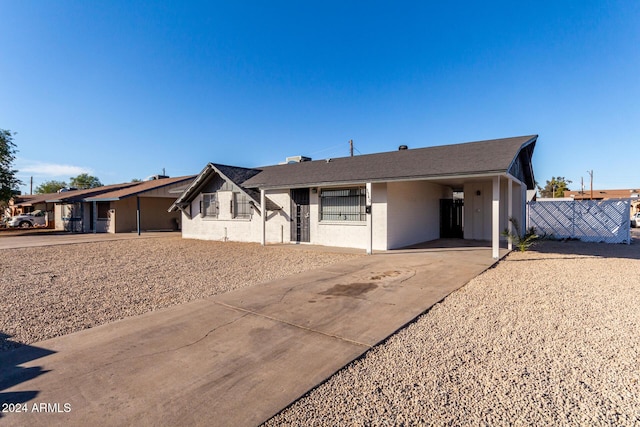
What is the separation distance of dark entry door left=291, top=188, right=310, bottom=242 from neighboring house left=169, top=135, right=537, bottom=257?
1.8 inches

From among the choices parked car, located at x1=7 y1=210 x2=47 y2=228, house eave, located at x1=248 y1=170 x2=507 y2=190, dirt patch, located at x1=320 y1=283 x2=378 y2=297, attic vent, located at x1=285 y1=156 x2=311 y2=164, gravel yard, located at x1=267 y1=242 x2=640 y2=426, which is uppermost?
attic vent, located at x1=285 y1=156 x2=311 y2=164

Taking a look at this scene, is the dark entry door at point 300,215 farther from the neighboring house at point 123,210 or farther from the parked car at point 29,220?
the parked car at point 29,220

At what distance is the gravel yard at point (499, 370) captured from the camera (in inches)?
101

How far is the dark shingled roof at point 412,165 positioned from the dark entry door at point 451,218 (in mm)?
4214

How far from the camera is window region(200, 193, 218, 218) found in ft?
56.0

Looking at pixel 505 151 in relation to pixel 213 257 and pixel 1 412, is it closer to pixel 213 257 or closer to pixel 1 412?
pixel 213 257

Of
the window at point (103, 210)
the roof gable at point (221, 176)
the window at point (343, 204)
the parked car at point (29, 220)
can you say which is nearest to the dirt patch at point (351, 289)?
the window at point (343, 204)

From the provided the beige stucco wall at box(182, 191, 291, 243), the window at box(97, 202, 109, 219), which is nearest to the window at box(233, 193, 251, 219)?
the beige stucco wall at box(182, 191, 291, 243)

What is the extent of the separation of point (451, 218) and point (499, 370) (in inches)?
567

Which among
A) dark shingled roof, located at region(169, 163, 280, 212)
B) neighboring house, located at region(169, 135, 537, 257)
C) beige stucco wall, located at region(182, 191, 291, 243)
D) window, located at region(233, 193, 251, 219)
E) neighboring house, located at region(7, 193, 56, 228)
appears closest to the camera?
neighboring house, located at region(169, 135, 537, 257)

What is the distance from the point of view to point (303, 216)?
1434 centimetres

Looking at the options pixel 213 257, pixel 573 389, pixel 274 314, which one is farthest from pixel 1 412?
pixel 213 257

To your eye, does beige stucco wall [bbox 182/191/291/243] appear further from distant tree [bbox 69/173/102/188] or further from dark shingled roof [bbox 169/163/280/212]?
distant tree [bbox 69/173/102/188]

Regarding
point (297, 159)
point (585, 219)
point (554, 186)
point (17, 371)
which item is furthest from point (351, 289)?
point (554, 186)
